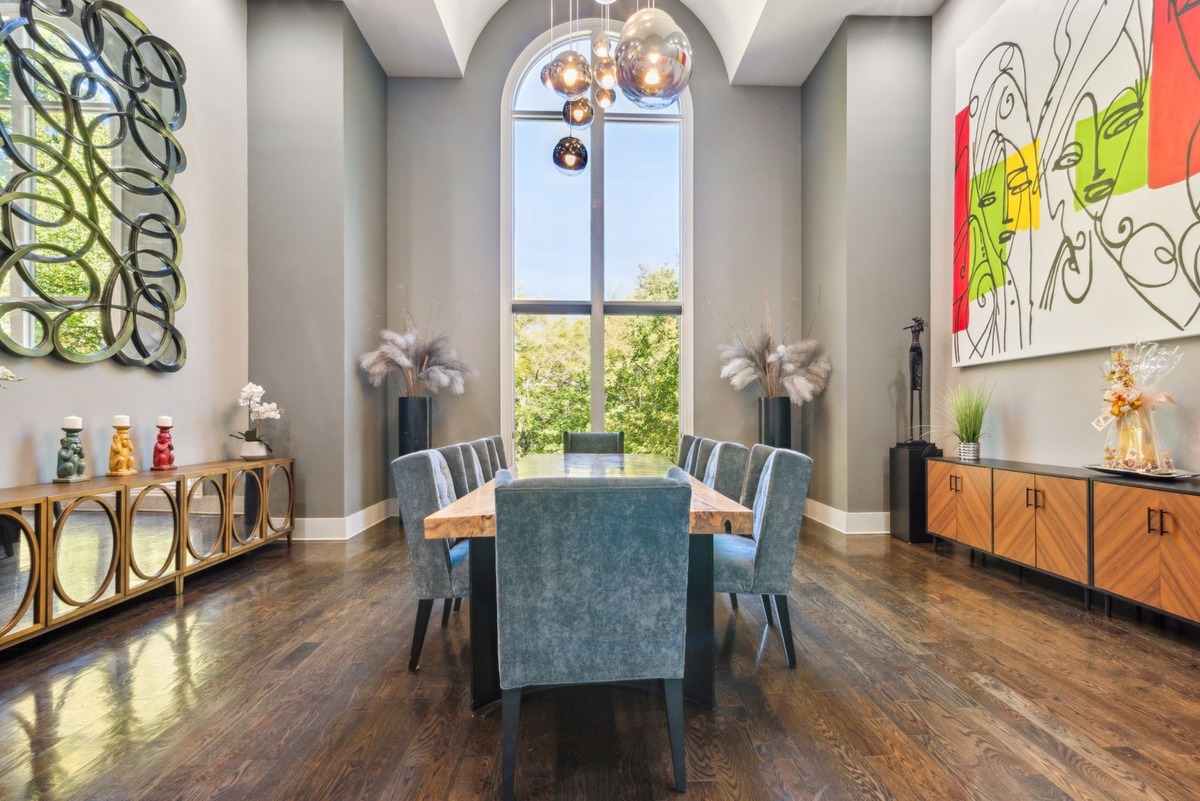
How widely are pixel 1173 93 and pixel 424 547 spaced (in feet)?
13.4

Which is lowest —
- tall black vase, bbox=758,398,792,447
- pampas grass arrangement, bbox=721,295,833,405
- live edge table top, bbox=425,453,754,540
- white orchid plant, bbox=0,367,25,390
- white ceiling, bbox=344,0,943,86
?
live edge table top, bbox=425,453,754,540

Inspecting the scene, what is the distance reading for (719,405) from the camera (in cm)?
603

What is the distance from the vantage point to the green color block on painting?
3035 mm

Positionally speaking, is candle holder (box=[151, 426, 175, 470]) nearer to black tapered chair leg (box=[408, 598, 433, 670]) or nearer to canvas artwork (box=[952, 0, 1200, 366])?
black tapered chair leg (box=[408, 598, 433, 670])

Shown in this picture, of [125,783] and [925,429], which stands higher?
[925,429]

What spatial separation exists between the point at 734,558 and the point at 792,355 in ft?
11.3

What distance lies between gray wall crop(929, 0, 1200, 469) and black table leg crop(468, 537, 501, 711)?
8.97 ft

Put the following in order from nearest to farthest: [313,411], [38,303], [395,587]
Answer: [38,303] < [395,587] < [313,411]

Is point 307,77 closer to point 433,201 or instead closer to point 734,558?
point 433,201

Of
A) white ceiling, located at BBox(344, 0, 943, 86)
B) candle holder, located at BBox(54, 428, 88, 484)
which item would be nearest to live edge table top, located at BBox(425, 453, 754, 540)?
candle holder, located at BBox(54, 428, 88, 484)

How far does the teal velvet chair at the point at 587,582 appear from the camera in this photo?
1.46 meters

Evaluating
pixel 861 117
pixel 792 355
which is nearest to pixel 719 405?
pixel 792 355

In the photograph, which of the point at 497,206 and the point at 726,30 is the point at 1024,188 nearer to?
the point at 726,30

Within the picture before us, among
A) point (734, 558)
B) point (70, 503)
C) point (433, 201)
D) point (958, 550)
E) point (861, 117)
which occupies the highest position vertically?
point (861, 117)
